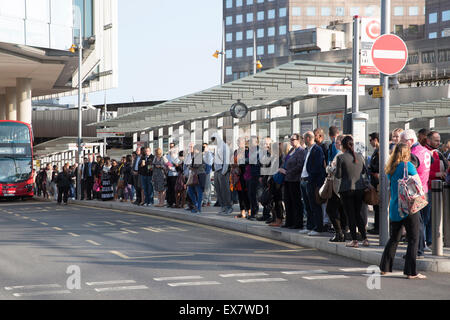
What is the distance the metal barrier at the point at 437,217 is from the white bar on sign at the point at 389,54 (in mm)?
2026

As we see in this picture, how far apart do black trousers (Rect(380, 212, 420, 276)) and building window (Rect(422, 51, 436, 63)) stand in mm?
64663

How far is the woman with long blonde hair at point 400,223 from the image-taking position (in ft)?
25.9

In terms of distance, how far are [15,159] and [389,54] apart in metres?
24.1

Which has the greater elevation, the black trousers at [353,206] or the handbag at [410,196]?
the handbag at [410,196]

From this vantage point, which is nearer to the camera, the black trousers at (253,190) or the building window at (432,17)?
the black trousers at (253,190)

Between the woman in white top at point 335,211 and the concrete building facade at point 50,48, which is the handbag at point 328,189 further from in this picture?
the concrete building facade at point 50,48

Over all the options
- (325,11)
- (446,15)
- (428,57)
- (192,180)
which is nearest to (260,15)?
(325,11)

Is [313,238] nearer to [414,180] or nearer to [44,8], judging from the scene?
[414,180]

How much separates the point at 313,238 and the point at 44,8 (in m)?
29.0

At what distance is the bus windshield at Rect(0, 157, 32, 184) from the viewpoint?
3023 centimetres

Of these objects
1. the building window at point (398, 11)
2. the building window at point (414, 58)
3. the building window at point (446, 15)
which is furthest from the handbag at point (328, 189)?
the building window at point (398, 11)

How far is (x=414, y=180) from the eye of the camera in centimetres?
798

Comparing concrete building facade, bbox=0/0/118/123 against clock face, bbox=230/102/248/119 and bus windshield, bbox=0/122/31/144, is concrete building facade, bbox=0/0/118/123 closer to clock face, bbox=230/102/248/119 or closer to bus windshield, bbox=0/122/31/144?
bus windshield, bbox=0/122/31/144

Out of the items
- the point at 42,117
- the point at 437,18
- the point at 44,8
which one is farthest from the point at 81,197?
the point at 437,18
